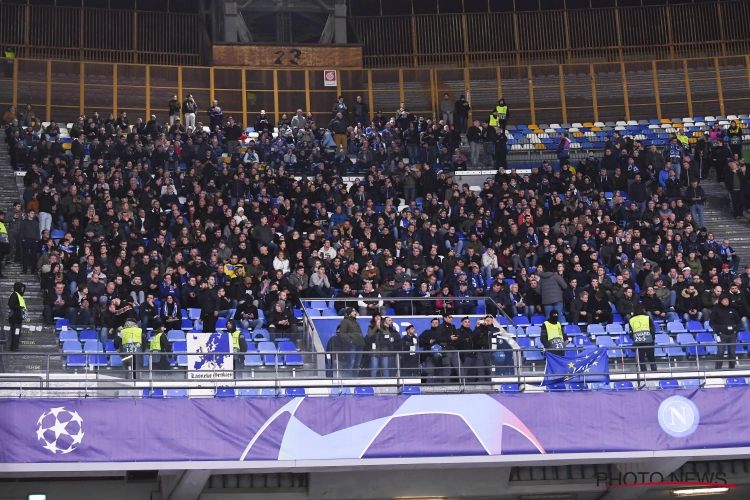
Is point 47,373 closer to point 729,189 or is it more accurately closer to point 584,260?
point 584,260

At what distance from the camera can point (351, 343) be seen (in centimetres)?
1812

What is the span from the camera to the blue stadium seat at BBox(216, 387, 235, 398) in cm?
1723

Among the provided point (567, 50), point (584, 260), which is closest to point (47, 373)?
point (584, 260)

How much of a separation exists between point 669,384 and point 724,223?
10201 millimetres

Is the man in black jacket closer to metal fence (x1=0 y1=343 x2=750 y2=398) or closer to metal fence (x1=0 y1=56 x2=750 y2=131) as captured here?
metal fence (x1=0 y1=343 x2=750 y2=398)

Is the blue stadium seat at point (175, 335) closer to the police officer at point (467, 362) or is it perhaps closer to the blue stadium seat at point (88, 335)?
the blue stadium seat at point (88, 335)

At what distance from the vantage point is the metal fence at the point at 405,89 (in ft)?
106

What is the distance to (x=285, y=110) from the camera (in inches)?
1315

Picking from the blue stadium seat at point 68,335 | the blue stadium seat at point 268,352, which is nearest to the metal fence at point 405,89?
the blue stadium seat at point 68,335

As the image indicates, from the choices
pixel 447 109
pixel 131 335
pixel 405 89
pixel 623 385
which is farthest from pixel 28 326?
pixel 405 89

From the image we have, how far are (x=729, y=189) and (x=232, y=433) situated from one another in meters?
15.4

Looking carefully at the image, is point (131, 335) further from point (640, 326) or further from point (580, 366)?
point (640, 326)

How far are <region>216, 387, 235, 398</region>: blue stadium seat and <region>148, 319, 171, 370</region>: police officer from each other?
811 millimetres

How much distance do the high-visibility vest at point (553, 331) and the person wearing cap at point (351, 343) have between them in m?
3.03
